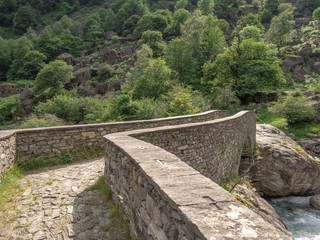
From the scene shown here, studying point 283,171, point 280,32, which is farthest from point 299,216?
point 280,32

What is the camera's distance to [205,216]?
4.77 feet

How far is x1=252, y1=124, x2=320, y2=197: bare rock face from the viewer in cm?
1193

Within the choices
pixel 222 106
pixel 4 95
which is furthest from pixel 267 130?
pixel 4 95

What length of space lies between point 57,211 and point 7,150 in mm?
2649

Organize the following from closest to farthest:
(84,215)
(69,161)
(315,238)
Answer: (84,215) → (69,161) → (315,238)

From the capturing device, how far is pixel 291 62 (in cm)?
3116

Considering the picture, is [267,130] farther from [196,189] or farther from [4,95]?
[4,95]

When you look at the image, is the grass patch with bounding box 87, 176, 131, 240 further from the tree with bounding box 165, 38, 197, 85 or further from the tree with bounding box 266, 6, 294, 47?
the tree with bounding box 266, 6, 294, 47

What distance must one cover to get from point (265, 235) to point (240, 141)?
9.20 metres

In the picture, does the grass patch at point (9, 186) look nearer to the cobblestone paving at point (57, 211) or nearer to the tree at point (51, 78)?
the cobblestone paving at point (57, 211)

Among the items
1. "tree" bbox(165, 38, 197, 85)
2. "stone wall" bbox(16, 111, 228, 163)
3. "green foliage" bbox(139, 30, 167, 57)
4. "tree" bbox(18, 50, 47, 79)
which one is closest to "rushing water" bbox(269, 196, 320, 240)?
"stone wall" bbox(16, 111, 228, 163)

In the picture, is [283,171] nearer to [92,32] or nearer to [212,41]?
[212,41]

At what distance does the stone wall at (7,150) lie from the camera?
4613mm

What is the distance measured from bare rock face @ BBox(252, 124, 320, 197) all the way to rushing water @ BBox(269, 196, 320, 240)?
21.7 inches
